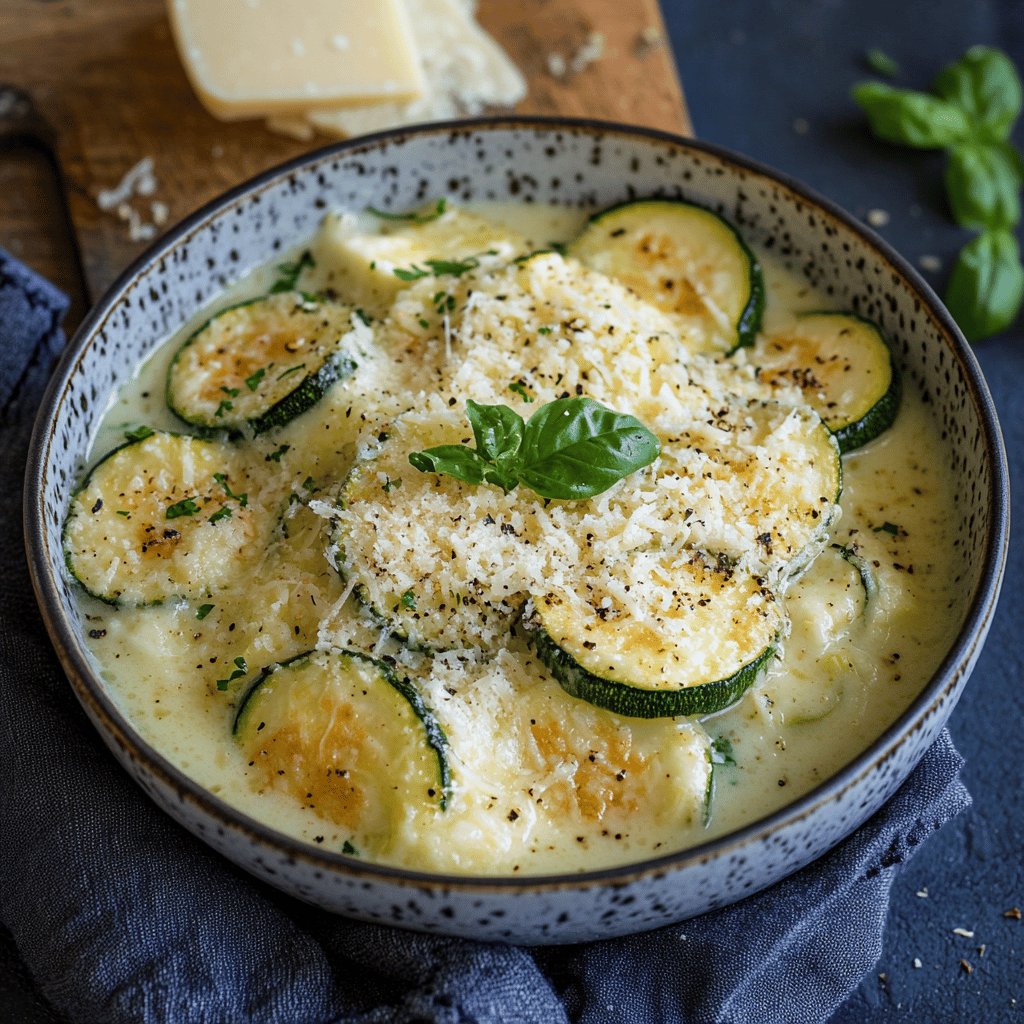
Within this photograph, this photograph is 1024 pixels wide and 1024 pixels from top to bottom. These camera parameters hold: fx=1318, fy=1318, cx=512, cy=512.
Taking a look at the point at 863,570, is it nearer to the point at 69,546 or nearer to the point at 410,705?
the point at 410,705

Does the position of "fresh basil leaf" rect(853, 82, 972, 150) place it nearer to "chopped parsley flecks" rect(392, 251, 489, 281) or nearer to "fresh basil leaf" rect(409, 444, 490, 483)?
"chopped parsley flecks" rect(392, 251, 489, 281)

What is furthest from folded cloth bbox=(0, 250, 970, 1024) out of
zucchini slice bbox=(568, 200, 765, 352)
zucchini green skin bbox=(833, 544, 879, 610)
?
zucchini slice bbox=(568, 200, 765, 352)

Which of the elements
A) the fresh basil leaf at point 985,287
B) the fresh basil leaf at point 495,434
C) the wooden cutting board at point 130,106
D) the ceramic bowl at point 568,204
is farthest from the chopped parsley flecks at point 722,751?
the wooden cutting board at point 130,106

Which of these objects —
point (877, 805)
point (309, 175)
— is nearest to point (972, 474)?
point (877, 805)

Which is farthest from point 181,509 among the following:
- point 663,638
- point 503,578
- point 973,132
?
point 973,132

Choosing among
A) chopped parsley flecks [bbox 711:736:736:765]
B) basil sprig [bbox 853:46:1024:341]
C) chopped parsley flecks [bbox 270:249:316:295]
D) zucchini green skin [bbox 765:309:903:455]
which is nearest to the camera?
chopped parsley flecks [bbox 711:736:736:765]

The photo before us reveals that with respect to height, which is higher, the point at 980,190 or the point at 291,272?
the point at 291,272
